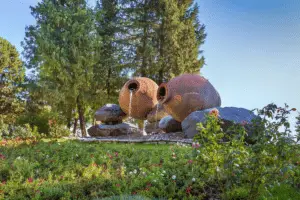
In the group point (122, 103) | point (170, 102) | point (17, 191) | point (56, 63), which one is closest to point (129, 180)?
point (17, 191)

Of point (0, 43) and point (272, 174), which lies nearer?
point (272, 174)

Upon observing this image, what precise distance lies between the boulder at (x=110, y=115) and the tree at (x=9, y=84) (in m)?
9.35

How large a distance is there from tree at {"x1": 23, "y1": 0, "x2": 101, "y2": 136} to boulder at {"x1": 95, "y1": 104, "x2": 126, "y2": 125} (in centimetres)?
368

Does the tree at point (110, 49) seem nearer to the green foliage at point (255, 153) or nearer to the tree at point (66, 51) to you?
the tree at point (66, 51)

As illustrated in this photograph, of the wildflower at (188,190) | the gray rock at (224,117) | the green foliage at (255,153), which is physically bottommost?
the wildflower at (188,190)

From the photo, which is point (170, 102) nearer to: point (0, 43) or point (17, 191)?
point (17, 191)

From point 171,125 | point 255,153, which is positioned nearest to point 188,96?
point 171,125

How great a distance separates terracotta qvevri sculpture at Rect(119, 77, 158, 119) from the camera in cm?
1558

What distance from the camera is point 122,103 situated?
15914mm

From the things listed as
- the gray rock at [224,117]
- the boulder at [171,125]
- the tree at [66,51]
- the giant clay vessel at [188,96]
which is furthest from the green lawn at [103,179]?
the tree at [66,51]

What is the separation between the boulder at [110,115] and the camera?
1577cm

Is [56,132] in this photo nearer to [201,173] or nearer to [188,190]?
[188,190]

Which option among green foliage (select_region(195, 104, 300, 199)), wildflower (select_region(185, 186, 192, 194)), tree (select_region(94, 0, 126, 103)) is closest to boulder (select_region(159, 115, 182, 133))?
tree (select_region(94, 0, 126, 103))

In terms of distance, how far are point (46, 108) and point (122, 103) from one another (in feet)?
28.6
